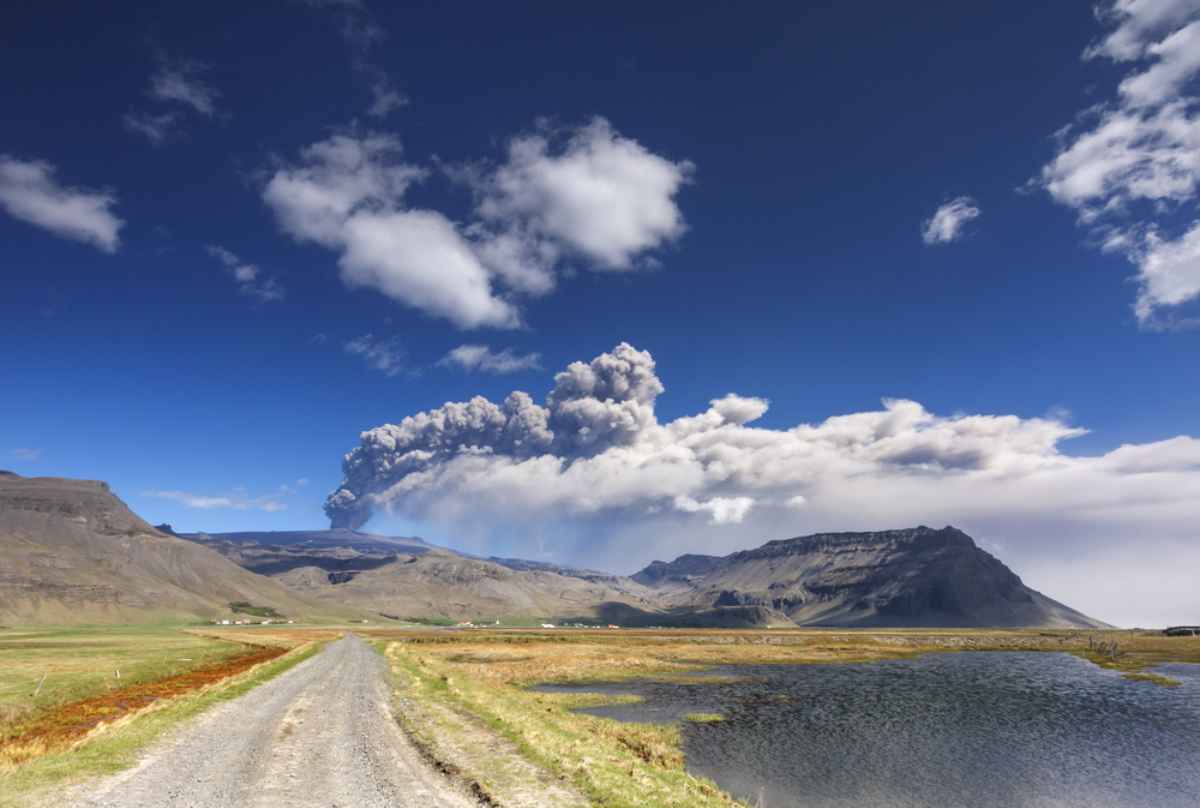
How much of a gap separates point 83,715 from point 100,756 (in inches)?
674

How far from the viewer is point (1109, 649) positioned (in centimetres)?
14112

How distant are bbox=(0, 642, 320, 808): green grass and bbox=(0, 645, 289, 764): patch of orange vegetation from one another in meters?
1.51

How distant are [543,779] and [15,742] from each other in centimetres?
2606

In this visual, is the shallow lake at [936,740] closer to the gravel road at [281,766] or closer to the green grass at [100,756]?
the gravel road at [281,766]

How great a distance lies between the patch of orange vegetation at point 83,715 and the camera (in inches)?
1110

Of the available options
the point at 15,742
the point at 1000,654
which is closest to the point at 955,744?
the point at 15,742

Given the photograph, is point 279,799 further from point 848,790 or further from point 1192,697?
point 1192,697

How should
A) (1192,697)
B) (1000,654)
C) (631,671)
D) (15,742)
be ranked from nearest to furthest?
(15,742)
(1192,697)
(631,671)
(1000,654)

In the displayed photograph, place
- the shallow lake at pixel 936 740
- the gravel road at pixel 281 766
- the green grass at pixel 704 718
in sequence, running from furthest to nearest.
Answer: the green grass at pixel 704 718
the shallow lake at pixel 936 740
the gravel road at pixel 281 766

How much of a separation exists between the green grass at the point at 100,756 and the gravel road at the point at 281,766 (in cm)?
91

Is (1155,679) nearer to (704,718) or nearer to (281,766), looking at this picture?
(704,718)

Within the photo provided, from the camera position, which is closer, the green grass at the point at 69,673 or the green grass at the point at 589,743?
the green grass at the point at 589,743

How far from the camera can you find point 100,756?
2616 cm

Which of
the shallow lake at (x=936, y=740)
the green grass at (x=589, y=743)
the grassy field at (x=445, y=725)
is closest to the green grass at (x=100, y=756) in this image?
the grassy field at (x=445, y=725)
